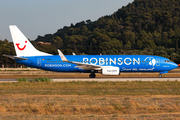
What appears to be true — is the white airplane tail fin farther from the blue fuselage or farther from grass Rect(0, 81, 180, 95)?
grass Rect(0, 81, 180, 95)

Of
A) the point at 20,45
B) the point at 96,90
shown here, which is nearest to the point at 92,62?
the point at 20,45

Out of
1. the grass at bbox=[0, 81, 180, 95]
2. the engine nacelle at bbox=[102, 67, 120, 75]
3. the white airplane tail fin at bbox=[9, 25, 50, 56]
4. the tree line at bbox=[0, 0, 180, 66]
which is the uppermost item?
the tree line at bbox=[0, 0, 180, 66]

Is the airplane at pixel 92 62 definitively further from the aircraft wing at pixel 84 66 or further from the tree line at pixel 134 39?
the tree line at pixel 134 39

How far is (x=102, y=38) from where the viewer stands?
145m

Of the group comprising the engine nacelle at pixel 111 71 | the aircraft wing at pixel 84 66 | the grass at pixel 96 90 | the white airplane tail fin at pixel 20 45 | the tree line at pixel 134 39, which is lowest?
the grass at pixel 96 90

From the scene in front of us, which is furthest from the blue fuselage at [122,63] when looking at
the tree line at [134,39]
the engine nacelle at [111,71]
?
the tree line at [134,39]

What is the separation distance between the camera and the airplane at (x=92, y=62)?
41.7 meters

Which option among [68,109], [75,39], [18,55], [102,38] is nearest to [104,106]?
[68,109]

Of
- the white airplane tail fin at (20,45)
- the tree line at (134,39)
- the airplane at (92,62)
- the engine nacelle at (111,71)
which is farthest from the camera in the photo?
the tree line at (134,39)

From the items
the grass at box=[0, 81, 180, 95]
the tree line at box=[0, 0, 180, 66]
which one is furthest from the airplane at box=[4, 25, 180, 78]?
the tree line at box=[0, 0, 180, 66]

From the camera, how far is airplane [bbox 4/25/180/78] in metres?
41.7

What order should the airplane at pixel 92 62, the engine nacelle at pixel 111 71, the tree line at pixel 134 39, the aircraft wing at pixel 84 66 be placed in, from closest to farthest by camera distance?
1. the engine nacelle at pixel 111 71
2. the aircraft wing at pixel 84 66
3. the airplane at pixel 92 62
4. the tree line at pixel 134 39

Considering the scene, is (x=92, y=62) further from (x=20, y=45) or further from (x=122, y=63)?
(x=20, y=45)

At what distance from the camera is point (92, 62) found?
4256cm
